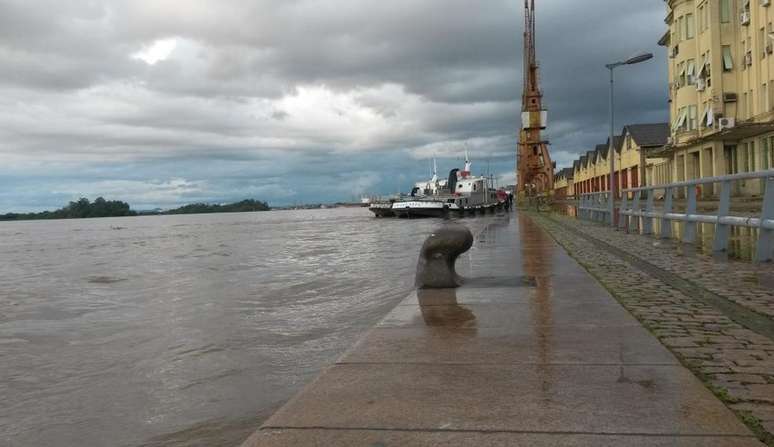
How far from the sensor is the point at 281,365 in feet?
18.7

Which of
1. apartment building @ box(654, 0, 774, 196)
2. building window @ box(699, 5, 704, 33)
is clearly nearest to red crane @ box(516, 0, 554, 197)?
apartment building @ box(654, 0, 774, 196)

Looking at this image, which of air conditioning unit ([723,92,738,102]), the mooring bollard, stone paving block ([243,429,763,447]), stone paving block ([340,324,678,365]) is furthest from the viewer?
air conditioning unit ([723,92,738,102])

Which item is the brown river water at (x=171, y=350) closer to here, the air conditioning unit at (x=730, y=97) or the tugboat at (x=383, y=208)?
the air conditioning unit at (x=730, y=97)

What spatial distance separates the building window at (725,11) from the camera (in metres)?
37.5

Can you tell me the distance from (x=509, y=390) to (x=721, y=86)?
3978cm

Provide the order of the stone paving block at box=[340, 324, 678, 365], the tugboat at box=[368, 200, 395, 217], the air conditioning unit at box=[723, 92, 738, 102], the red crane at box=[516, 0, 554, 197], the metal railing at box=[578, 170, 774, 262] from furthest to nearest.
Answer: the tugboat at box=[368, 200, 395, 217], the red crane at box=[516, 0, 554, 197], the air conditioning unit at box=[723, 92, 738, 102], the metal railing at box=[578, 170, 774, 262], the stone paving block at box=[340, 324, 678, 365]

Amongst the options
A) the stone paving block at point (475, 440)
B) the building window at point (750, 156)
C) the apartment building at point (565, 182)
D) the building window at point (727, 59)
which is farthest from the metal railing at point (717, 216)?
the apartment building at point (565, 182)

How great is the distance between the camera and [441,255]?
26.3ft

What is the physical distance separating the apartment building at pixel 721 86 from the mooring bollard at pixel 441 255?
26.1 metres

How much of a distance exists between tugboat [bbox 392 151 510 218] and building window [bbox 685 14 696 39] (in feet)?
75.5

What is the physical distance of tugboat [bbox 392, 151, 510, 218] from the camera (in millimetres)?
62438

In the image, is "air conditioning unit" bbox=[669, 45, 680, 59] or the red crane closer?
"air conditioning unit" bbox=[669, 45, 680, 59]

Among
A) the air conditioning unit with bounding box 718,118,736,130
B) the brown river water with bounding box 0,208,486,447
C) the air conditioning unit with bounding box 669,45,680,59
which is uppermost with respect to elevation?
the air conditioning unit with bounding box 669,45,680,59

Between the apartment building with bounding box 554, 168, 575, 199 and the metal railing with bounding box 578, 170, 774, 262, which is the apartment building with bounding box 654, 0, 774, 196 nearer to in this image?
the metal railing with bounding box 578, 170, 774, 262
